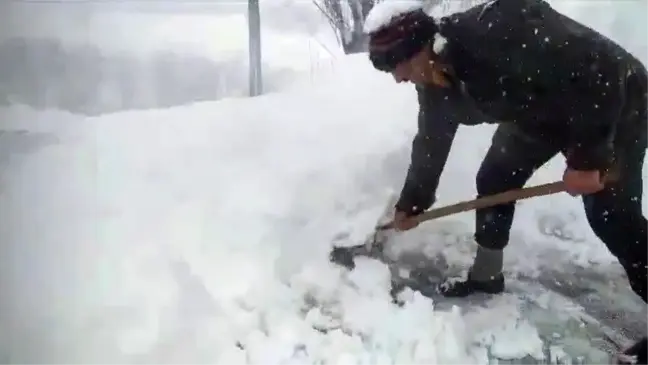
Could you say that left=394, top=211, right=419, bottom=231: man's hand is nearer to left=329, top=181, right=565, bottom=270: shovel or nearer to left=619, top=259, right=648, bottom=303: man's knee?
left=329, top=181, right=565, bottom=270: shovel

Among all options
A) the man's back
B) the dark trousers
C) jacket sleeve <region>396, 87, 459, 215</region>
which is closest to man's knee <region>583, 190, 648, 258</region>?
the dark trousers

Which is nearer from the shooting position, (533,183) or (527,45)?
(527,45)

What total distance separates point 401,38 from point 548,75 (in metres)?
0.28

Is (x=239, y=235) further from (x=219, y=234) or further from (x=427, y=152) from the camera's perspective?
(x=427, y=152)

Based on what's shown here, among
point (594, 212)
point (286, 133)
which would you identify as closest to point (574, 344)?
point (594, 212)

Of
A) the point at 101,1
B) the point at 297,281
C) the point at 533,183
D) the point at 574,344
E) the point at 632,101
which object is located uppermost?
the point at 101,1

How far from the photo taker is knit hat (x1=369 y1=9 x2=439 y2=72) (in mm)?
1228

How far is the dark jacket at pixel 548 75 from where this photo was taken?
1.22 metres

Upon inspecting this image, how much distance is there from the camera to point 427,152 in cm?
133

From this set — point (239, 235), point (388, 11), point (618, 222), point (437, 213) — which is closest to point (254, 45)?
point (388, 11)

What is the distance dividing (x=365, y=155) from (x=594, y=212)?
47cm

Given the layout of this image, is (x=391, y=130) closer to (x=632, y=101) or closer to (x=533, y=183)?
(x=533, y=183)

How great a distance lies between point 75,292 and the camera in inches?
46.4

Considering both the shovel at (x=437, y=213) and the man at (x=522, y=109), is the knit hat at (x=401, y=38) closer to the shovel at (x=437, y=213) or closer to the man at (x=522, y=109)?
the man at (x=522, y=109)
